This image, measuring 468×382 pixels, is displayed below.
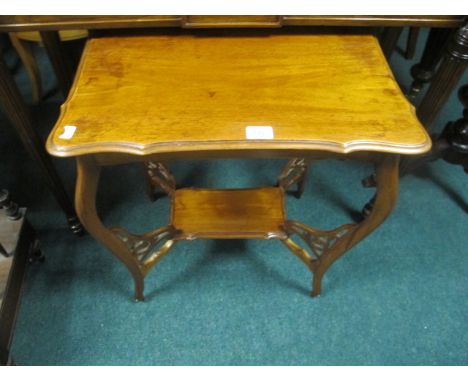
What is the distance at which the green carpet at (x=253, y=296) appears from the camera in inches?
34.4

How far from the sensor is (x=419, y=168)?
1263mm

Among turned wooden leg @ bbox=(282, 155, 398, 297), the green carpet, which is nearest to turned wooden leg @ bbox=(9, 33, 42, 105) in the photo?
the green carpet

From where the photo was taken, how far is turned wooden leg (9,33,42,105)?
1.25m

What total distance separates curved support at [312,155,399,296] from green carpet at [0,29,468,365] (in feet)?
0.63

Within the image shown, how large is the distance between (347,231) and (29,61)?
1234 millimetres

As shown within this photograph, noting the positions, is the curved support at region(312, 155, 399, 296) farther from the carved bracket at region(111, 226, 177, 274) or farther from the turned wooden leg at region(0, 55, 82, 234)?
the turned wooden leg at region(0, 55, 82, 234)

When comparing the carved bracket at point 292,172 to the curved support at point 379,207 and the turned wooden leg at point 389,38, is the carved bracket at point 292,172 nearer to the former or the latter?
the curved support at point 379,207

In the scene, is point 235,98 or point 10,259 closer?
point 235,98

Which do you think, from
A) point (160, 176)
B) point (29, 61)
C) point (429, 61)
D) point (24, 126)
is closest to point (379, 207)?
point (160, 176)

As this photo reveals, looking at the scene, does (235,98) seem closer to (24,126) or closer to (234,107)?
(234,107)

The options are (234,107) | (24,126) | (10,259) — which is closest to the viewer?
(234,107)

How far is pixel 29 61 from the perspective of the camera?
1.32 m

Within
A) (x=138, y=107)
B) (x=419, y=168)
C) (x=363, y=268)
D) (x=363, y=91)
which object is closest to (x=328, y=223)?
(x=363, y=268)
